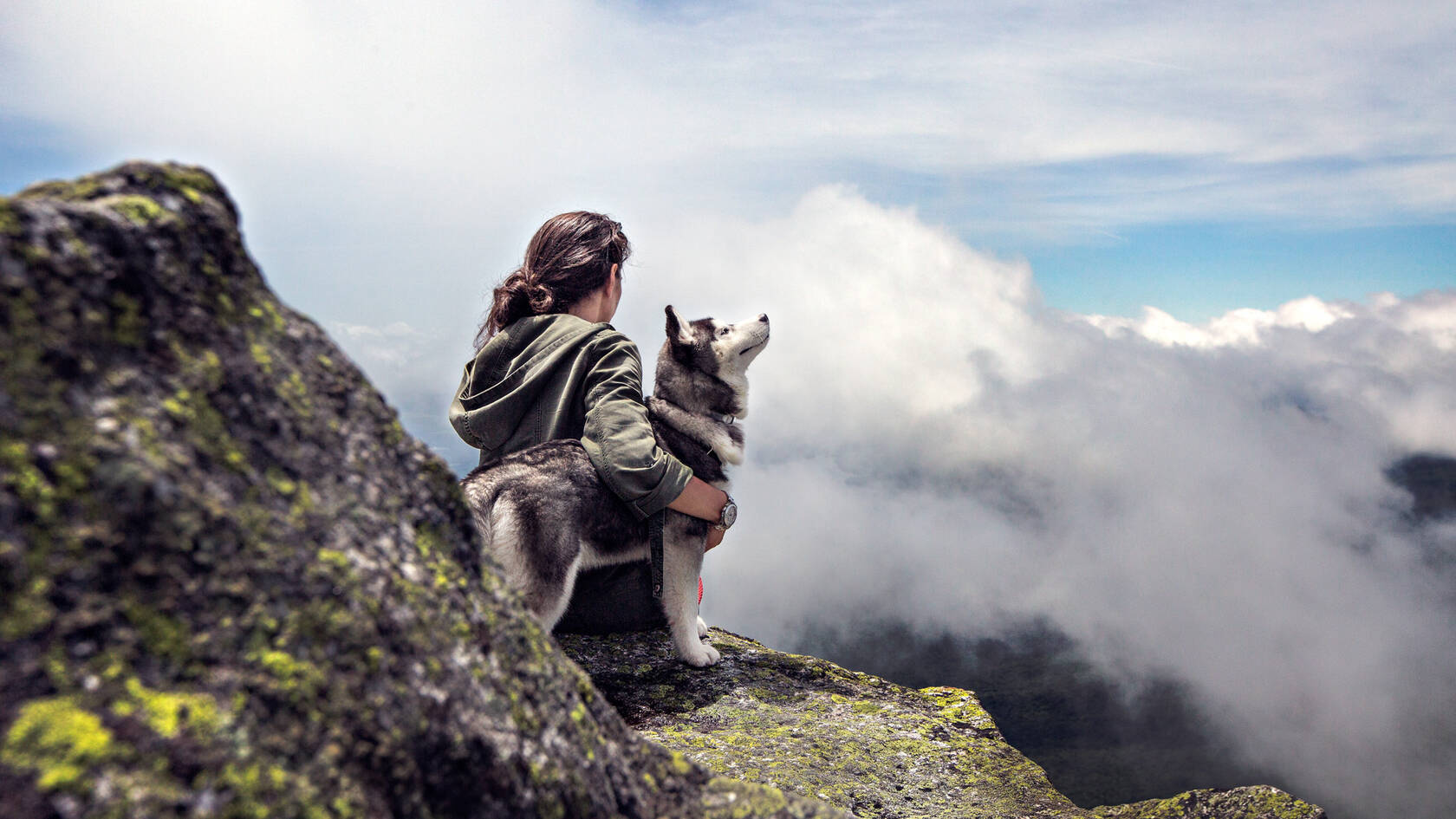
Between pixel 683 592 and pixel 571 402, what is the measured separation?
2178 millimetres

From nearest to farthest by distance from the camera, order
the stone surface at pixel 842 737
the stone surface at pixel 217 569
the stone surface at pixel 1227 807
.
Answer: the stone surface at pixel 217 569 → the stone surface at pixel 1227 807 → the stone surface at pixel 842 737

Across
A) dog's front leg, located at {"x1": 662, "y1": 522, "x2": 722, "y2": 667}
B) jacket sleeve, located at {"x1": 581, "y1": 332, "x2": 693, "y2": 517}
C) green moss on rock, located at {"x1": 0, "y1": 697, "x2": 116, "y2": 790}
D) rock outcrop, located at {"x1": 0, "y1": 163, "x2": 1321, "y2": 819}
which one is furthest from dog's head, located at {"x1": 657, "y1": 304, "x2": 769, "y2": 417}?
green moss on rock, located at {"x1": 0, "y1": 697, "x2": 116, "y2": 790}

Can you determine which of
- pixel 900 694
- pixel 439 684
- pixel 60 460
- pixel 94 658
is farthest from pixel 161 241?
pixel 900 694

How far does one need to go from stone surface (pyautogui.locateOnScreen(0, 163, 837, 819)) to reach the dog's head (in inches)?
249

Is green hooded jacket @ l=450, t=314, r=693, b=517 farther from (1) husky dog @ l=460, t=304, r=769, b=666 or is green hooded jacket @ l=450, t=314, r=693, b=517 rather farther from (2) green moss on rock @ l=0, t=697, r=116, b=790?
(2) green moss on rock @ l=0, t=697, r=116, b=790

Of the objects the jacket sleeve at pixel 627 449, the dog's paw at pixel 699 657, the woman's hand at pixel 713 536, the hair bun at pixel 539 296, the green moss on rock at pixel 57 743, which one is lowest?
the dog's paw at pixel 699 657

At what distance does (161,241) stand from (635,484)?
16.7 ft

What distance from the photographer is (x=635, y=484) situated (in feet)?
22.5

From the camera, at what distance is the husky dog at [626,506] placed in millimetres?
6391

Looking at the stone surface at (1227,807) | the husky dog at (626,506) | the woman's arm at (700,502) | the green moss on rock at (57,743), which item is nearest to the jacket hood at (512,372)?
the husky dog at (626,506)

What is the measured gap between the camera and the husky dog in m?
6.39

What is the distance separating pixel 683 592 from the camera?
7.75 m

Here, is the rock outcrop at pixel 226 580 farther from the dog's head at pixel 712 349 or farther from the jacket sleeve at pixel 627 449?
the dog's head at pixel 712 349

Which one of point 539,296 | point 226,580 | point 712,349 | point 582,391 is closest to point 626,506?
point 582,391
